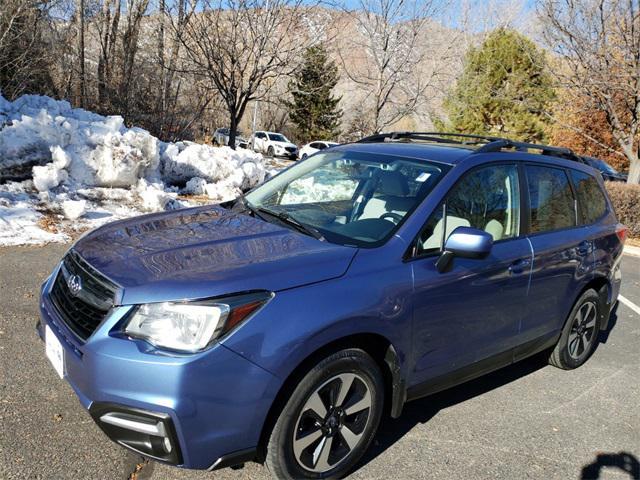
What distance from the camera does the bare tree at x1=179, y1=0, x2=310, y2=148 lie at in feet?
48.8

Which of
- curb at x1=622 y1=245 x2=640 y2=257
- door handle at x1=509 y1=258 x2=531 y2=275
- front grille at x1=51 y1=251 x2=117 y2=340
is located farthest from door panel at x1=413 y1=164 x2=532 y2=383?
curb at x1=622 y1=245 x2=640 y2=257

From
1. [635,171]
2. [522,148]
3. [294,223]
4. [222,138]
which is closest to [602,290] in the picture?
[522,148]

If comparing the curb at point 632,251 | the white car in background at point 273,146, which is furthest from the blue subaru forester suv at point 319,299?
the white car in background at point 273,146

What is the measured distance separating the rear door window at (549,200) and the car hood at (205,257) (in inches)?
66.1

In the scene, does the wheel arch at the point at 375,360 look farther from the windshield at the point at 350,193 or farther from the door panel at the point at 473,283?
the windshield at the point at 350,193

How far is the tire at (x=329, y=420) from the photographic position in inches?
96.3

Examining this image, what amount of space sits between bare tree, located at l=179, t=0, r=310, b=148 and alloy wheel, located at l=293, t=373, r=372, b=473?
44.9ft

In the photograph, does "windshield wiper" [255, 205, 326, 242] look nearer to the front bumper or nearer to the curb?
the front bumper

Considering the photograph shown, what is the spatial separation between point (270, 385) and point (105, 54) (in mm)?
19649

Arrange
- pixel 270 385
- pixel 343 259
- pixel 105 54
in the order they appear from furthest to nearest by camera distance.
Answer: pixel 105 54 < pixel 343 259 < pixel 270 385

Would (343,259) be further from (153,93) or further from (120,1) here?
(120,1)

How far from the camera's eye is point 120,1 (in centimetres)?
1953

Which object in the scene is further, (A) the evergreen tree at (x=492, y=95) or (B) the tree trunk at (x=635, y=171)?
(A) the evergreen tree at (x=492, y=95)

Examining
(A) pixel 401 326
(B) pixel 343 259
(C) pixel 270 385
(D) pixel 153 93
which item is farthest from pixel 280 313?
(D) pixel 153 93
